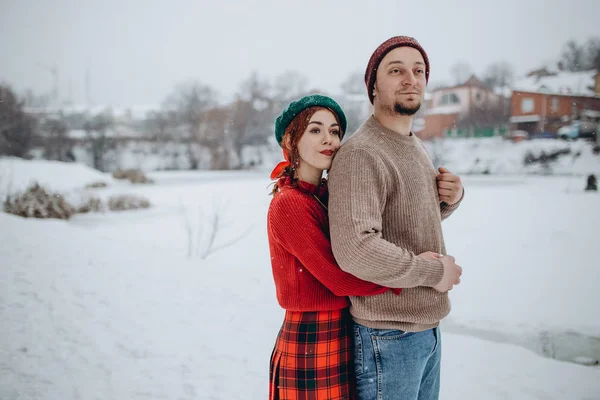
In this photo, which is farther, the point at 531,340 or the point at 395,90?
the point at 531,340

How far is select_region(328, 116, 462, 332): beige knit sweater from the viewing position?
4.19 ft

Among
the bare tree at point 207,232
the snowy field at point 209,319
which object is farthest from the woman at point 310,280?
the bare tree at point 207,232

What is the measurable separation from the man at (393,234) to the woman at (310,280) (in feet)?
0.26

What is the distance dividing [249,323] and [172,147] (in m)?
33.8

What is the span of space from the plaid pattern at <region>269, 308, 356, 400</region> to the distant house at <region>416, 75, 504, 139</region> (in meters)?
26.9

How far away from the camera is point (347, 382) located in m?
1.54

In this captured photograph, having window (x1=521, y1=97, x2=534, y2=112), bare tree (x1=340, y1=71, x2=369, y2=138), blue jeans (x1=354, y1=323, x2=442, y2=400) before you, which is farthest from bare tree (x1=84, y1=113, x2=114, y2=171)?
blue jeans (x1=354, y1=323, x2=442, y2=400)

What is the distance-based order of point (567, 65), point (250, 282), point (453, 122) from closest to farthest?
1. point (250, 282)
2. point (567, 65)
3. point (453, 122)

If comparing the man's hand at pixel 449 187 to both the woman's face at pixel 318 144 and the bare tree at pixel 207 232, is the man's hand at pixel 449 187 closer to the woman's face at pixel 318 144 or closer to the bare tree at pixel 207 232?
the woman's face at pixel 318 144

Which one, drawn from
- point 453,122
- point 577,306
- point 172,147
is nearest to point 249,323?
point 577,306

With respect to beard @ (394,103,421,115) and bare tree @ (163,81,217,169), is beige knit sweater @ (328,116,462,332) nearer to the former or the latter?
beard @ (394,103,421,115)

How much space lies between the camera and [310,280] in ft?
4.92

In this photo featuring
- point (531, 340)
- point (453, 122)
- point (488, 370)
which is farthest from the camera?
point (453, 122)

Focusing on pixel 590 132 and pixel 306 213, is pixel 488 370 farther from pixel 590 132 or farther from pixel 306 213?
pixel 590 132
